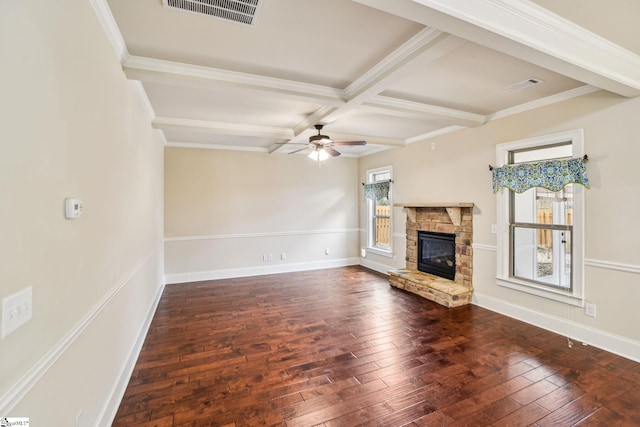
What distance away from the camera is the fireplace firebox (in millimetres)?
4824

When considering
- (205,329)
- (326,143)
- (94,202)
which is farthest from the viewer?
(326,143)

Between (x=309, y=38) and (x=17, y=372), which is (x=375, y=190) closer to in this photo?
(x=309, y=38)

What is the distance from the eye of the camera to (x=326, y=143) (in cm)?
398

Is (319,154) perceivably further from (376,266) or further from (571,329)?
(571,329)

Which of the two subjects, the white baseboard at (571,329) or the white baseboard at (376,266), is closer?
the white baseboard at (571,329)

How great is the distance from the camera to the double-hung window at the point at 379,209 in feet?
20.6

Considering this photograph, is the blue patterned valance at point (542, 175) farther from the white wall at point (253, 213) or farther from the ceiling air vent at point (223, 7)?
the white wall at point (253, 213)

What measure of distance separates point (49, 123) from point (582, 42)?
328 cm

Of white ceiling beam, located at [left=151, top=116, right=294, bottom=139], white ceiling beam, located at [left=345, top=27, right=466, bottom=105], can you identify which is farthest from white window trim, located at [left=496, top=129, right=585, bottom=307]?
white ceiling beam, located at [left=151, top=116, right=294, bottom=139]

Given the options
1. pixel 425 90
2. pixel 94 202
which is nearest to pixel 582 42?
pixel 425 90

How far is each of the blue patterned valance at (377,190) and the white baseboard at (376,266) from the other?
4.78 feet

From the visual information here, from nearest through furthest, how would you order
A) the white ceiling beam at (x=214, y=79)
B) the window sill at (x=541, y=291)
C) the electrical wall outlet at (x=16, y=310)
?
1. the electrical wall outlet at (x=16, y=310)
2. the white ceiling beam at (x=214, y=79)
3. the window sill at (x=541, y=291)

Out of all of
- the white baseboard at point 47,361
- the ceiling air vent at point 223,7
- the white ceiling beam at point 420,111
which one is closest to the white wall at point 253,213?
the white ceiling beam at point 420,111

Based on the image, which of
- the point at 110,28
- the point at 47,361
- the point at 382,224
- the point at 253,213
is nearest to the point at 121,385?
the point at 47,361
